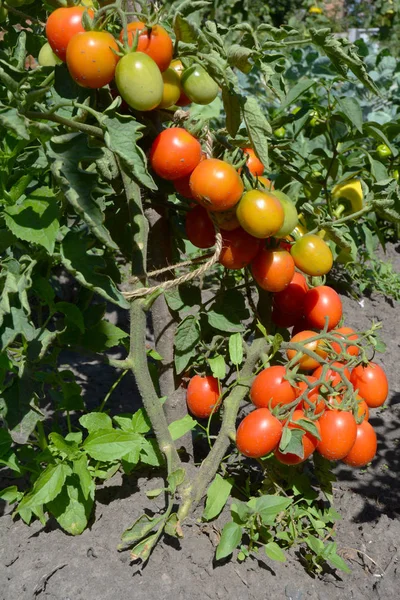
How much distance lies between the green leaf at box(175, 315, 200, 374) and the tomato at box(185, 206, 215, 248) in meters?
0.18

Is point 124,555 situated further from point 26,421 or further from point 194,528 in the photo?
point 26,421

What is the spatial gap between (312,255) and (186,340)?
34 centimetres

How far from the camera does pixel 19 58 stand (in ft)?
3.28

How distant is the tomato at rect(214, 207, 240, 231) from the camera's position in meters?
1.23

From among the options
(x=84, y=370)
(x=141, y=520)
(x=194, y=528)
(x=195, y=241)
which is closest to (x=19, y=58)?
(x=195, y=241)

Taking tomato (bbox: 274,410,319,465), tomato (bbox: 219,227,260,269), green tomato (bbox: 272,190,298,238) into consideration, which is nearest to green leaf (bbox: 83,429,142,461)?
tomato (bbox: 274,410,319,465)

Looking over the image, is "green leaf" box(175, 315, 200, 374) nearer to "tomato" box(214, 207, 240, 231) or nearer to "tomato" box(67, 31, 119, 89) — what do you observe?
"tomato" box(214, 207, 240, 231)

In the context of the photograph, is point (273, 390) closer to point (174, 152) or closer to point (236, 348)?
point (236, 348)

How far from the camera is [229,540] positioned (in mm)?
1241

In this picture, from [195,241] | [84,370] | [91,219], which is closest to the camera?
[91,219]

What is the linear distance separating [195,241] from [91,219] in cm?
42

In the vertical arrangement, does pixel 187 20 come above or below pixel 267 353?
above

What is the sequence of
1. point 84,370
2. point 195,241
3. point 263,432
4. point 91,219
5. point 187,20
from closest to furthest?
point 91,219
point 187,20
point 263,432
point 195,241
point 84,370

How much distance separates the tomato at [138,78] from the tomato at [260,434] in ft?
2.12
